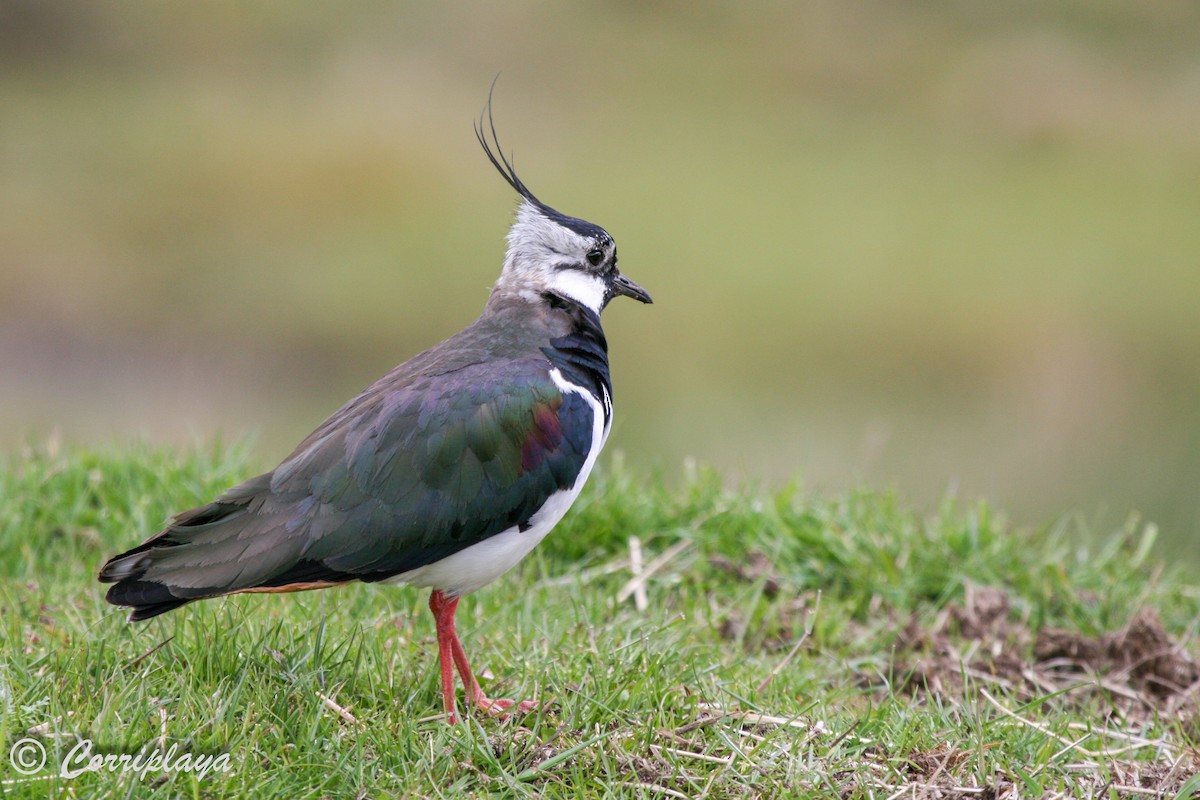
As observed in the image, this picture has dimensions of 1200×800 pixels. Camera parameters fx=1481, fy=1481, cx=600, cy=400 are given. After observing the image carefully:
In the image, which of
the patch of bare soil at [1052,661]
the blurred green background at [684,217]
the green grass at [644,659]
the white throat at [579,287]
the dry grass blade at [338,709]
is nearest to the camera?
the green grass at [644,659]

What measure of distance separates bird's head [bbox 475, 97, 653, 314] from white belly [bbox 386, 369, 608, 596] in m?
0.54

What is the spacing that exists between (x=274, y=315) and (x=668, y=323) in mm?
3037

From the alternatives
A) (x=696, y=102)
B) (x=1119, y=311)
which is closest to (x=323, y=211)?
(x=696, y=102)

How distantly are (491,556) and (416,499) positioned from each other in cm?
28

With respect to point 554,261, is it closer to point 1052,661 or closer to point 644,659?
point 644,659

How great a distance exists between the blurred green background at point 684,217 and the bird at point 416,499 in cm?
405

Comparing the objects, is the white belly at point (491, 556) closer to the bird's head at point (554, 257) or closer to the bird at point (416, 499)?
the bird at point (416, 499)

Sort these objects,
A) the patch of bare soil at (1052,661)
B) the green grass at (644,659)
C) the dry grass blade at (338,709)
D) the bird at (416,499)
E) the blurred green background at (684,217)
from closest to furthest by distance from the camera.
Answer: the green grass at (644,659) < the dry grass blade at (338,709) < the bird at (416,499) < the patch of bare soil at (1052,661) < the blurred green background at (684,217)

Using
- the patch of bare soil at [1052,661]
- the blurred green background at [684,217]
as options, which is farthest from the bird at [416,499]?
the blurred green background at [684,217]

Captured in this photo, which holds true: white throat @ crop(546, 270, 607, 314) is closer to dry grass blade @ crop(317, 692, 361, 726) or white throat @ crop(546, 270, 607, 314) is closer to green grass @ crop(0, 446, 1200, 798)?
green grass @ crop(0, 446, 1200, 798)

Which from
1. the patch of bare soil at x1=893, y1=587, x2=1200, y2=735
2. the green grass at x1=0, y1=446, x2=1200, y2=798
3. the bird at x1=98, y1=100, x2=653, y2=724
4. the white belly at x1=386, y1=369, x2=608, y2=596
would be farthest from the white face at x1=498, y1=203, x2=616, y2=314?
the patch of bare soil at x1=893, y1=587, x2=1200, y2=735

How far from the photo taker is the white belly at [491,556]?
167 inches

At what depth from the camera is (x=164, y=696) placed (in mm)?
4004

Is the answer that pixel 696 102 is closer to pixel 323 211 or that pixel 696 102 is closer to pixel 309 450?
pixel 323 211
